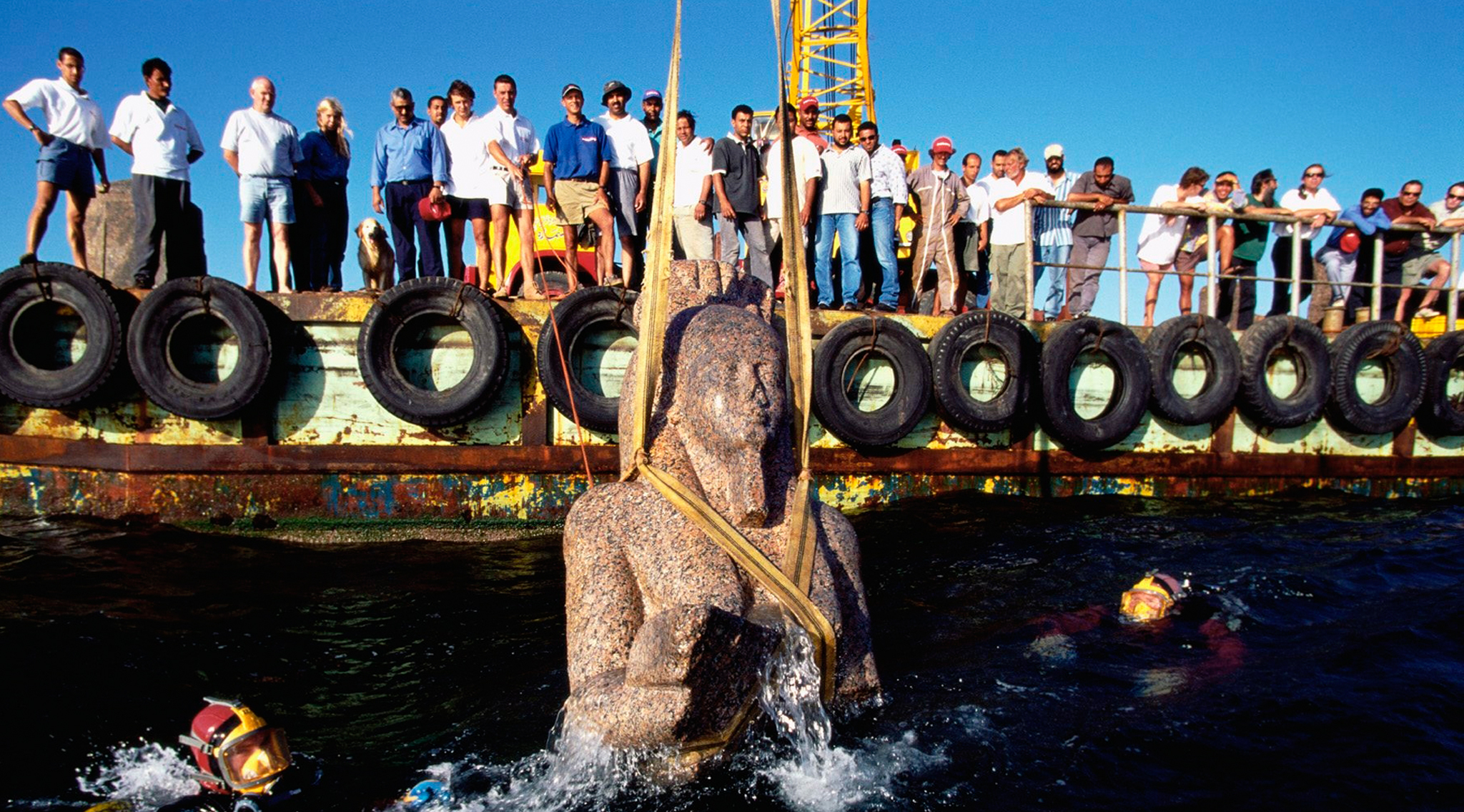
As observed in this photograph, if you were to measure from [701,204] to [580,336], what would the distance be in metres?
1.91

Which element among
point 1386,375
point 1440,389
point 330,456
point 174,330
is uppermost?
point 174,330

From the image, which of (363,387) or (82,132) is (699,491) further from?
(82,132)

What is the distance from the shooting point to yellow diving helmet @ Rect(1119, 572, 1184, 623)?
17.1 ft

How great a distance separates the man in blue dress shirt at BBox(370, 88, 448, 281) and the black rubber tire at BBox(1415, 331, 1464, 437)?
10875 millimetres

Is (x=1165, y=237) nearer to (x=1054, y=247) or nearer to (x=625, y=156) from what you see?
(x=1054, y=247)

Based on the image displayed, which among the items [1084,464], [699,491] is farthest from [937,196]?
[699,491]

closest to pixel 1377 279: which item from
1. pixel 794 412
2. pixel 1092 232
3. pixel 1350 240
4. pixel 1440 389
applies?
pixel 1350 240

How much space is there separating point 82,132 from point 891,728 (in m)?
7.92

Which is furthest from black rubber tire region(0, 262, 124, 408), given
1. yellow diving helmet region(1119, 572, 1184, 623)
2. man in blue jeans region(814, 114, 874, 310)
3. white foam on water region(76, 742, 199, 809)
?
yellow diving helmet region(1119, 572, 1184, 623)

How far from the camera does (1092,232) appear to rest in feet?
31.8

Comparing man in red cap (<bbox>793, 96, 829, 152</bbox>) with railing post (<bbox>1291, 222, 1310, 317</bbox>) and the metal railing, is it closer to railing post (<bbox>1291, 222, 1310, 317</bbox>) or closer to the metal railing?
the metal railing

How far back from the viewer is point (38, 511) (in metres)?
7.23

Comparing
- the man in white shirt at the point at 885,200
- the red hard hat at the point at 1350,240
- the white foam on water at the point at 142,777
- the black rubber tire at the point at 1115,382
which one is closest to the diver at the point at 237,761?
the white foam on water at the point at 142,777

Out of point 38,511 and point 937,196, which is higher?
point 937,196
